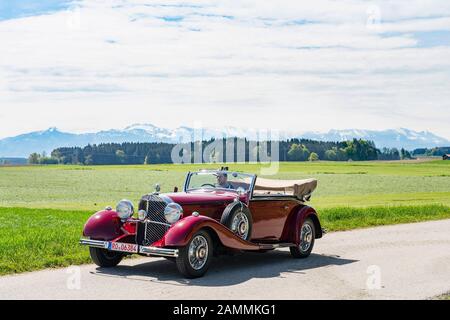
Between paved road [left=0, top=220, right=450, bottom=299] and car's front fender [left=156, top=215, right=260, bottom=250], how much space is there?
0.55m

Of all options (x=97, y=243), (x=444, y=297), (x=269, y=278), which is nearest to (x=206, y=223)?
(x=269, y=278)

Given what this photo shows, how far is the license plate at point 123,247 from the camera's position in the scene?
10.9 metres

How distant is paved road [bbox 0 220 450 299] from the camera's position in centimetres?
947

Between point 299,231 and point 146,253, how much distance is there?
142 inches

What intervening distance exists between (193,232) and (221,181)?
2.29m

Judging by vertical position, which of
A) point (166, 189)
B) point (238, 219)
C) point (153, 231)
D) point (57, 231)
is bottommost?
point (166, 189)

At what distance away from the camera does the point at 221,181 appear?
12711mm

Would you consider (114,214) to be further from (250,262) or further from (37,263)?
(250,262)

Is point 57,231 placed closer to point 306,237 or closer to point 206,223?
point 306,237

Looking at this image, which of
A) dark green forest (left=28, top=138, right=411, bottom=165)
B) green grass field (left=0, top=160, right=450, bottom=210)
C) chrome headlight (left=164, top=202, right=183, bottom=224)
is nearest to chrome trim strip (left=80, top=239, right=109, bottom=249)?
chrome headlight (left=164, top=202, right=183, bottom=224)

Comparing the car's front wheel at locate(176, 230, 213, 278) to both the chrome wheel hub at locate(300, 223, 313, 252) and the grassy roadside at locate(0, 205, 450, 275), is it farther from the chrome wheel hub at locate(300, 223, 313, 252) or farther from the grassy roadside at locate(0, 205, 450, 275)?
the chrome wheel hub at locate(300, 223, 313, 252)
